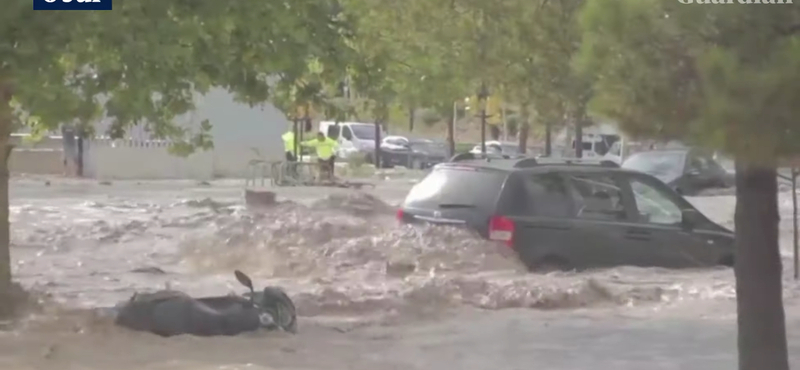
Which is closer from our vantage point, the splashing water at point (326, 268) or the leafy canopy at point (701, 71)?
the leafy canopy at point (701, 71)

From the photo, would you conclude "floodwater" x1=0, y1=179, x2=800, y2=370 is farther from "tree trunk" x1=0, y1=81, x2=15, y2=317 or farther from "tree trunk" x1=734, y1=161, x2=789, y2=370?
"tree trunk" x1=734, y1=161, x2=789, y2=370

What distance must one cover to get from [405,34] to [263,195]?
13.3 metres

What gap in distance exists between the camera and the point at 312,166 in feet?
121

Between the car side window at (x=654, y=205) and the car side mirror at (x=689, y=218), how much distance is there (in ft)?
0.20

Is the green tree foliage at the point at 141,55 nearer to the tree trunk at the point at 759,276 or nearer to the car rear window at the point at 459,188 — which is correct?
the car rear window at the point at 459,188

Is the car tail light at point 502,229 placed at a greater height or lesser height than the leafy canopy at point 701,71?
lesser

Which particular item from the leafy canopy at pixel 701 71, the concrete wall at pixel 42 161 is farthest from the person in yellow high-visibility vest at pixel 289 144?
the leafy canopy at pixel 701 71

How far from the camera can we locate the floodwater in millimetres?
10172

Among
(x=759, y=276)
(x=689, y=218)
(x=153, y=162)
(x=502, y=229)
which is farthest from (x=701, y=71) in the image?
(x=153, y=162)

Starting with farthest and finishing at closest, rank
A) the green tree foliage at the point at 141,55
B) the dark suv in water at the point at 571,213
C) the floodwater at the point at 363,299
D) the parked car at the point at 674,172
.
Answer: the parked car at the point at 674,172, the dark suv in water at the point at 571,213, the floodwater at the point at 363,299, the green tree foliage at the point at 141,55

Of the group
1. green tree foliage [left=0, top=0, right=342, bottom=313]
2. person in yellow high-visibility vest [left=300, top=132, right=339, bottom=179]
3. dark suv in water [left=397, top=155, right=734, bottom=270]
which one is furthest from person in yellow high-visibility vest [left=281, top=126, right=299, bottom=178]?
A: green tree foliage [left=0, top=0, right=342, bottom=313]

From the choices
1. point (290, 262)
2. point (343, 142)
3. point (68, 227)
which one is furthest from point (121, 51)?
point (343, 142)

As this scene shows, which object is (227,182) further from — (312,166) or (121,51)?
(121,51)

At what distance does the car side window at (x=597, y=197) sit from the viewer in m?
14.6
